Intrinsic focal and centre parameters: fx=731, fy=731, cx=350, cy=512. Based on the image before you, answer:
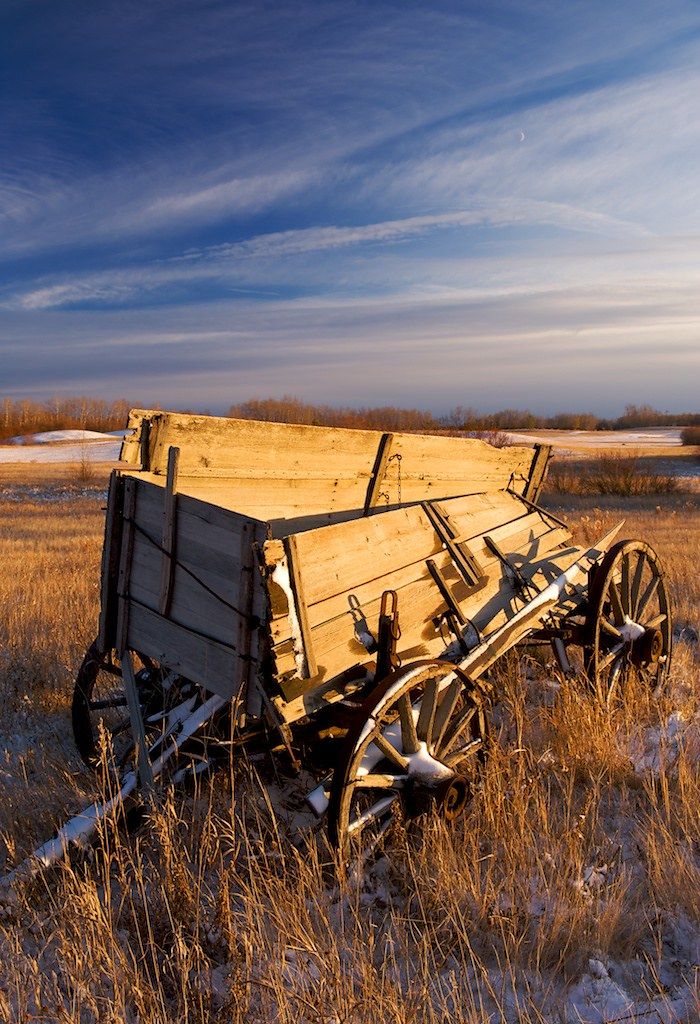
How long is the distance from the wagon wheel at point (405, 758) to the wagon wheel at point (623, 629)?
1.46 meters

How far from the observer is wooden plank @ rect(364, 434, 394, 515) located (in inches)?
184

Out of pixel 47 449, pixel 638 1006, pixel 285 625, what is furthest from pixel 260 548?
pixel 47 449

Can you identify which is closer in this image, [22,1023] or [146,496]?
[22,1023]

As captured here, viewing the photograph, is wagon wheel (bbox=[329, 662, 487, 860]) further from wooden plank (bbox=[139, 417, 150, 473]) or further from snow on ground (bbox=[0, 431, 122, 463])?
snow on ground (bbox=[0, 431, 122, 463])

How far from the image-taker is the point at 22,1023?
2389mm

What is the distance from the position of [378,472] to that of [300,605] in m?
1.92

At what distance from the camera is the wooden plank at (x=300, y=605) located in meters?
2.99

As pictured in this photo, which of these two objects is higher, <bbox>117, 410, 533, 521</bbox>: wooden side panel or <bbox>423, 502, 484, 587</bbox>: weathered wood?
<bbox>117, 410, 533, 521</bbox>: wooden side panel

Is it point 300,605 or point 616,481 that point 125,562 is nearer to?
point 300,605

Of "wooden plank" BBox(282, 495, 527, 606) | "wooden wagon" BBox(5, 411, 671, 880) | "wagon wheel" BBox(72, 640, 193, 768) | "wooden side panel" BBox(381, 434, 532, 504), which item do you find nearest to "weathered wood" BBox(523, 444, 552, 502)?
"wooden side panel" BBox(381, 434, 532, 504)

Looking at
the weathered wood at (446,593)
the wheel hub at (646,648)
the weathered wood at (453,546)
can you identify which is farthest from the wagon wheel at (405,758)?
the wheel hub at (646,648)

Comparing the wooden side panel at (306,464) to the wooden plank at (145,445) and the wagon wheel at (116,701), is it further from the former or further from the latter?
the wagon wheel at (116,701)

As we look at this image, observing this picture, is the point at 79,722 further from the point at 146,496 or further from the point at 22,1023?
the point at 22,1023

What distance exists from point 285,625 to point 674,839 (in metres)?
2.18
